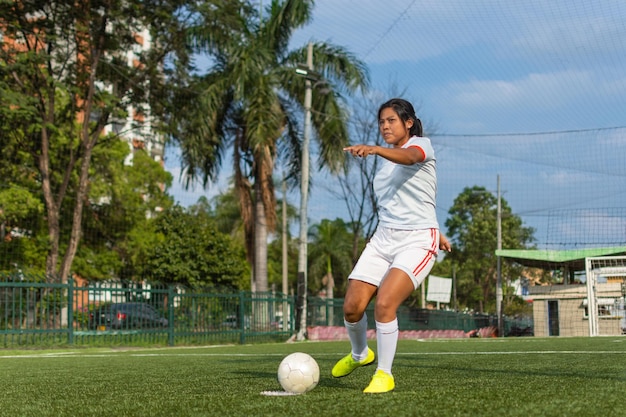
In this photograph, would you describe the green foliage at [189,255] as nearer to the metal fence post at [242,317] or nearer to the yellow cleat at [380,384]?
the metal fence post at [242,317]

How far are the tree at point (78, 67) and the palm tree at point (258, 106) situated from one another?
1350 mm

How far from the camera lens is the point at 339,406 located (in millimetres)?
3840

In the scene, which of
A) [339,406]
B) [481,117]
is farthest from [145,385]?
[481,117]

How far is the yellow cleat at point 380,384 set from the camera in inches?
175

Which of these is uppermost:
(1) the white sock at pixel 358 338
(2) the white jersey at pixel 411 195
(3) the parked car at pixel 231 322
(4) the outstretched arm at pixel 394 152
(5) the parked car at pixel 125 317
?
(4) the outstretched arm at pixel 394 152

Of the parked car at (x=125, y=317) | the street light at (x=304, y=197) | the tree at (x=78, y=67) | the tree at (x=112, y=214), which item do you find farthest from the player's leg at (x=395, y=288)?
the tree at (x=112, y=214)

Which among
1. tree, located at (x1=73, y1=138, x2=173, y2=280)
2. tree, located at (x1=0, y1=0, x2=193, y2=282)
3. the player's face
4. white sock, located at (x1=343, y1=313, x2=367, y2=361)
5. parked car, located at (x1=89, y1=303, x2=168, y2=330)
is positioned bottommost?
A: parked car, located at (x1=89, y1=303, x2=168, y2=330)

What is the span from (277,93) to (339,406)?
964 inches

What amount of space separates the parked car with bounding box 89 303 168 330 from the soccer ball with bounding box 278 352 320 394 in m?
13.1

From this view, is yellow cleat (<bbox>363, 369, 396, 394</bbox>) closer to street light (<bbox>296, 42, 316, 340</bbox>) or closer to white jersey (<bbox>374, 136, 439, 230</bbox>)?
white jersey (<bbox>374, 136, 439, 230</bbox>)

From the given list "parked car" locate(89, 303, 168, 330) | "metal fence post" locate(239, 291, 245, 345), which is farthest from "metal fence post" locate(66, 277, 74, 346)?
"metal fence post" locate(239, 291, 245, 345)

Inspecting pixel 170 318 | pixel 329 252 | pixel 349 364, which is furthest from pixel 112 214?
pixel 349 364

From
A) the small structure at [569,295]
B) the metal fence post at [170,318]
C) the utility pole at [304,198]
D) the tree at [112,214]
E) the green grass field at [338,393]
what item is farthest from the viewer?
the tree at [112,214]

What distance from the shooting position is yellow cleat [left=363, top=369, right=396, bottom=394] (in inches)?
175
